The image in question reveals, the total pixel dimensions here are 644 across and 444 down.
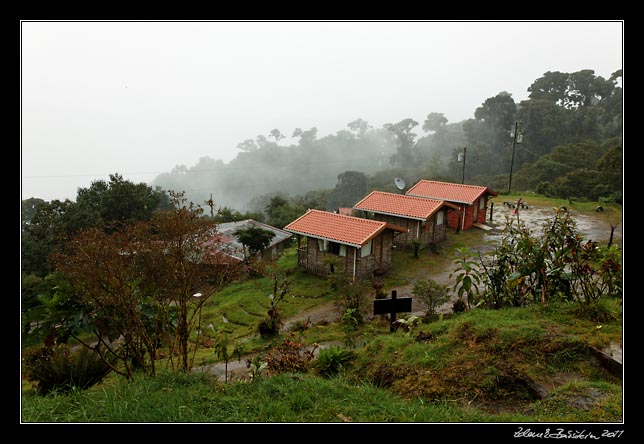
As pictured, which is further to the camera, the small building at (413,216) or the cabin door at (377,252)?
the small building at (413,216)

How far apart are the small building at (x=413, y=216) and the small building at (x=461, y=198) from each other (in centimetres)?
118

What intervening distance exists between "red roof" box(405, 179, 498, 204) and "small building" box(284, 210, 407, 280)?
558 cm

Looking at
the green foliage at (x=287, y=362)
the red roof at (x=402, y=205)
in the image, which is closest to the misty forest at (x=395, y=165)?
the green foliage at (x=287, y=362)

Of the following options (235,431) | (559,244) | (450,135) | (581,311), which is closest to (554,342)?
(581,311)

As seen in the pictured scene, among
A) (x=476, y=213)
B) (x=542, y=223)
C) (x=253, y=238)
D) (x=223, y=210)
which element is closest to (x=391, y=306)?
(x=253, y=238)

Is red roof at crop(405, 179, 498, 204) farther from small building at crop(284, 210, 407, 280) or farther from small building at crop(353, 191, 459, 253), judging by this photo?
small building at crop(284, 210, 407, 280)

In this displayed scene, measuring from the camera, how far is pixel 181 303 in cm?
582

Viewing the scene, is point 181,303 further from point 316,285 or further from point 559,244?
point 316,285

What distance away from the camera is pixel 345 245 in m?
17.1

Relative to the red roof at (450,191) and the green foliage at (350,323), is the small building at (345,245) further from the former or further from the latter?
the red roof at (450,191)

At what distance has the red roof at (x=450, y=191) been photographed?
2238 centimetres

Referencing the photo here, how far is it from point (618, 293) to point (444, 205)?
13.1 meters

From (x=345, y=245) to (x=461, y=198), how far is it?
7.97 meters
